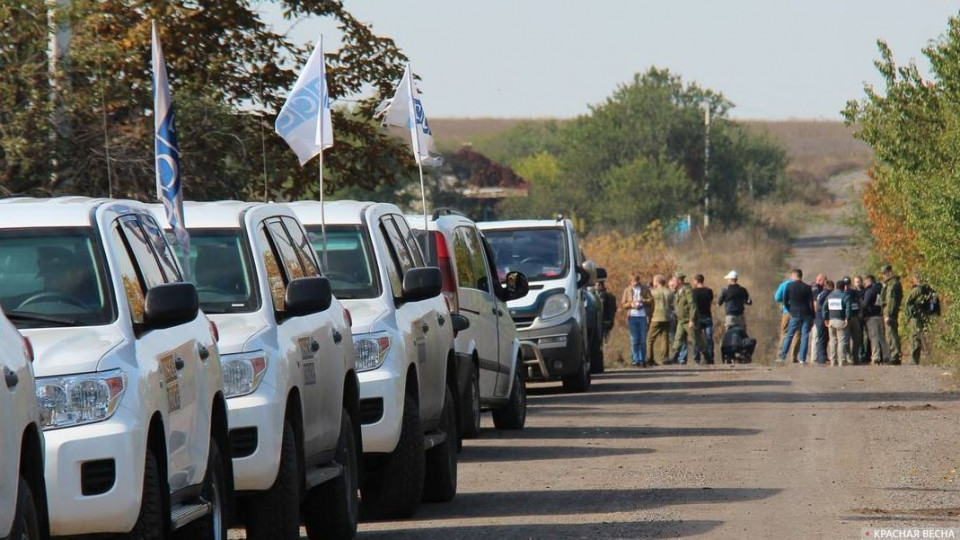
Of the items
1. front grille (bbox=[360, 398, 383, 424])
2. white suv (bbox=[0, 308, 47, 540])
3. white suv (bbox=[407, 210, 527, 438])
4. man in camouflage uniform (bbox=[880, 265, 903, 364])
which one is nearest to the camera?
Result: white suv (bbox=[0, 308, 47, 540])

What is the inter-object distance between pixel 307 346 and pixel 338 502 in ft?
2.66

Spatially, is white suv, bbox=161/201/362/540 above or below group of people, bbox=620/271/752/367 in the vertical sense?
above

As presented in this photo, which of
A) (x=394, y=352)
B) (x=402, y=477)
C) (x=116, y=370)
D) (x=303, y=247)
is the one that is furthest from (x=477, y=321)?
(x=116, y=370)

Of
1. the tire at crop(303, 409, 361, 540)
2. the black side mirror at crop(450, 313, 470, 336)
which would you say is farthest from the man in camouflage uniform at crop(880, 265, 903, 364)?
the tire at crop(303, 409, 361, 540)

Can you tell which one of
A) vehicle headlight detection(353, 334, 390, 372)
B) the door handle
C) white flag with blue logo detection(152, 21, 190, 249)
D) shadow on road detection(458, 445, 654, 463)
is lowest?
shadow on road detection(458, 445, 654, 463)

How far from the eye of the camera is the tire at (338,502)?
9.62 meters

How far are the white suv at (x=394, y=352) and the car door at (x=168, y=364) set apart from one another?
2.70 metres

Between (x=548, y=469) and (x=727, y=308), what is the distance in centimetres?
2047

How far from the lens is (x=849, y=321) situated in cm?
3397

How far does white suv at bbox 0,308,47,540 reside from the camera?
5.45 metres

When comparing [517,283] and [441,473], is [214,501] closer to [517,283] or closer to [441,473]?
[441,473]

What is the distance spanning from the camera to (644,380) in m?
27.2

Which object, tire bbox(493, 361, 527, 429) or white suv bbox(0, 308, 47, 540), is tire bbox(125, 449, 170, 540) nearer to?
white suv bbox(0, 308, 47, 540)

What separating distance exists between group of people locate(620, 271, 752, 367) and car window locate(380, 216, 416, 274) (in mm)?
19668
